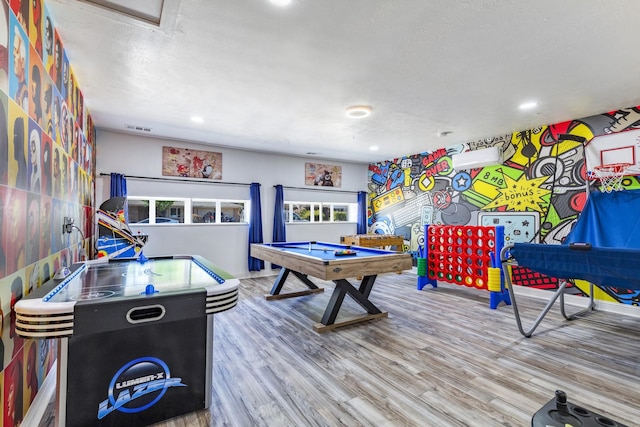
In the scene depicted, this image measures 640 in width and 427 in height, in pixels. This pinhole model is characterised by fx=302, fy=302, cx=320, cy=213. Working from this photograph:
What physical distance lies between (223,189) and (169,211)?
990 millimetres

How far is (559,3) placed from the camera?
186 centimetres

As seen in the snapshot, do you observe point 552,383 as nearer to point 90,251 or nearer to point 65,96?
point 65,96

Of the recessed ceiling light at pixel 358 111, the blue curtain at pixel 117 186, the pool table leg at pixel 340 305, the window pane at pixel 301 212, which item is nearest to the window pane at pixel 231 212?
the window pane at pixel 301 212

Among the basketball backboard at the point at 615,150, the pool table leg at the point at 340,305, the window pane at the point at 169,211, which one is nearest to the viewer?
the pool table leg at the point at 340,305

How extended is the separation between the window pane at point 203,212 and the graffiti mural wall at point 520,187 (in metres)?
3.92

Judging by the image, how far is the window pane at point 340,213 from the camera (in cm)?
738

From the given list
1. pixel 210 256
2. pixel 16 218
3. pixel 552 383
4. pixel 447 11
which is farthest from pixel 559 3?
pixel 210 256

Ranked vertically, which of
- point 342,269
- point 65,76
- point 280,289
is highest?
point 65,76

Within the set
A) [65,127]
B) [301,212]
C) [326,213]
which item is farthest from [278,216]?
[65,127]

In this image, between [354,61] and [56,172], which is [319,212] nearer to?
[354,61]

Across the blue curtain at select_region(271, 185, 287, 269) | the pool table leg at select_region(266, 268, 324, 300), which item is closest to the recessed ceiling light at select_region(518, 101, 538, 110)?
the pool table leg at select_region(266, 268, 324, 300)

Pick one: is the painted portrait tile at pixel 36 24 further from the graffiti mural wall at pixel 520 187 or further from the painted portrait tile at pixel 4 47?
the graffiti mural wall at pixel 520 187

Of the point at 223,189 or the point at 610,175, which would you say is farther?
the point at 223,189

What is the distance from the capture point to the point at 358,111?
3.66 m
